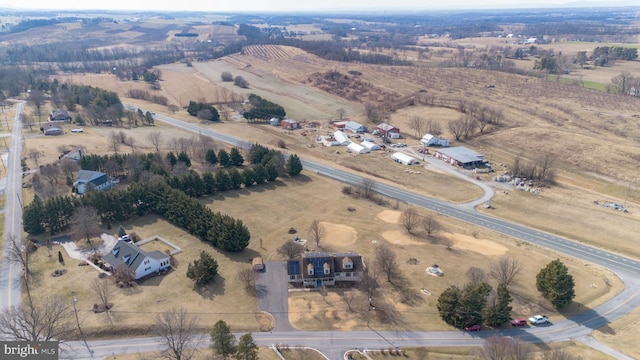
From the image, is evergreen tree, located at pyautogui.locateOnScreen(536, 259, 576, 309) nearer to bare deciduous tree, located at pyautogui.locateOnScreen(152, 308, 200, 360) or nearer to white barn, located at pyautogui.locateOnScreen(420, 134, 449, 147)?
bare deciduous tree, located at pyautogui.locateOnScreen(152, 308, 200, 360)

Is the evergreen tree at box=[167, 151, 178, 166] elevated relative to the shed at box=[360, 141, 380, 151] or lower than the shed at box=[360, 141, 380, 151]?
elevated

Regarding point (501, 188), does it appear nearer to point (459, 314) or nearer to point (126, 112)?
point (459, 314)

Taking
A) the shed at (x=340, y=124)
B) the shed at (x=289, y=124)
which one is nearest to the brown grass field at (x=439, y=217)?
the shed at (x=289, y=124)

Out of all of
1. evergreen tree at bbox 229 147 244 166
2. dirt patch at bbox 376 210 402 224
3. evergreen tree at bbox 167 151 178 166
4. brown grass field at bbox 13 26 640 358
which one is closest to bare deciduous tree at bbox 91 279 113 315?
brown grass field at bbox 13 26 640 358

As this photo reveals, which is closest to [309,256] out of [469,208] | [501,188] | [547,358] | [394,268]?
[394,268]

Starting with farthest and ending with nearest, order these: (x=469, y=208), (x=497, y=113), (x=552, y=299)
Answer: (x=497, y=113) < (x=469, y=208) < (x=552, y=299)

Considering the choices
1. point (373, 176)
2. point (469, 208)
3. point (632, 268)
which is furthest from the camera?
point (373, 176)

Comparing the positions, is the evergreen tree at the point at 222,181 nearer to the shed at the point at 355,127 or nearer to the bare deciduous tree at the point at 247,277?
the bare deciduous tree at the point at 247,277
